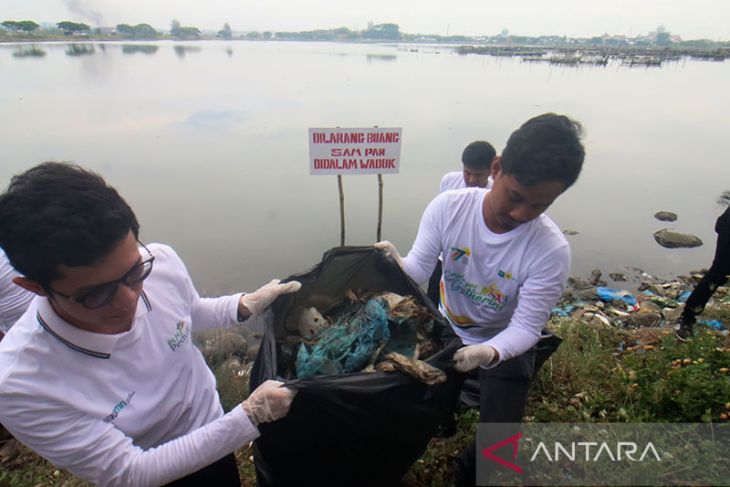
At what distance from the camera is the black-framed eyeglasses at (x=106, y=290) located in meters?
0.92

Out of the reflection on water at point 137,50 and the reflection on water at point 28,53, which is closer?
the reflection on water at point 28,53

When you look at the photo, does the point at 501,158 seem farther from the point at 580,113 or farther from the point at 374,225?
the point at 580,113

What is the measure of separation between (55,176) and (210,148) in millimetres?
9405

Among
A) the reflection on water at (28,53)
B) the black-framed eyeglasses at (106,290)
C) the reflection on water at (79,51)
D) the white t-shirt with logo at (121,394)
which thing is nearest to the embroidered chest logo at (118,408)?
the white t-shirt with logo at (121,394)

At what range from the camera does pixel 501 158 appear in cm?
151

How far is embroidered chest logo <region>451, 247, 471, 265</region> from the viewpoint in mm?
1703

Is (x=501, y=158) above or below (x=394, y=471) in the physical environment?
above

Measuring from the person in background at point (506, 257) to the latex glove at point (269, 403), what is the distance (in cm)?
59

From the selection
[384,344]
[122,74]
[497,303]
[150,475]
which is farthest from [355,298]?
[122,74]

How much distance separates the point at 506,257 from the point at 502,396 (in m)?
Answer: 0.61

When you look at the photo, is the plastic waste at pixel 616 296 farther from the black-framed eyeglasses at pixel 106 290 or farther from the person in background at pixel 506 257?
the black-framed eyeglasses at pixel 106 290

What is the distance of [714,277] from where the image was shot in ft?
9.50

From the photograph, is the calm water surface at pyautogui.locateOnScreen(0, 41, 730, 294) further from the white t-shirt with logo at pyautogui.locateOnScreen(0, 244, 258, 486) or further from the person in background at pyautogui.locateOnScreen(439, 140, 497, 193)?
the white t-shirt with logo at pyautogui.locateOnScreen(0, 244, 258, 486)

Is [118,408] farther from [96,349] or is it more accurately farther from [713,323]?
[713,323]
